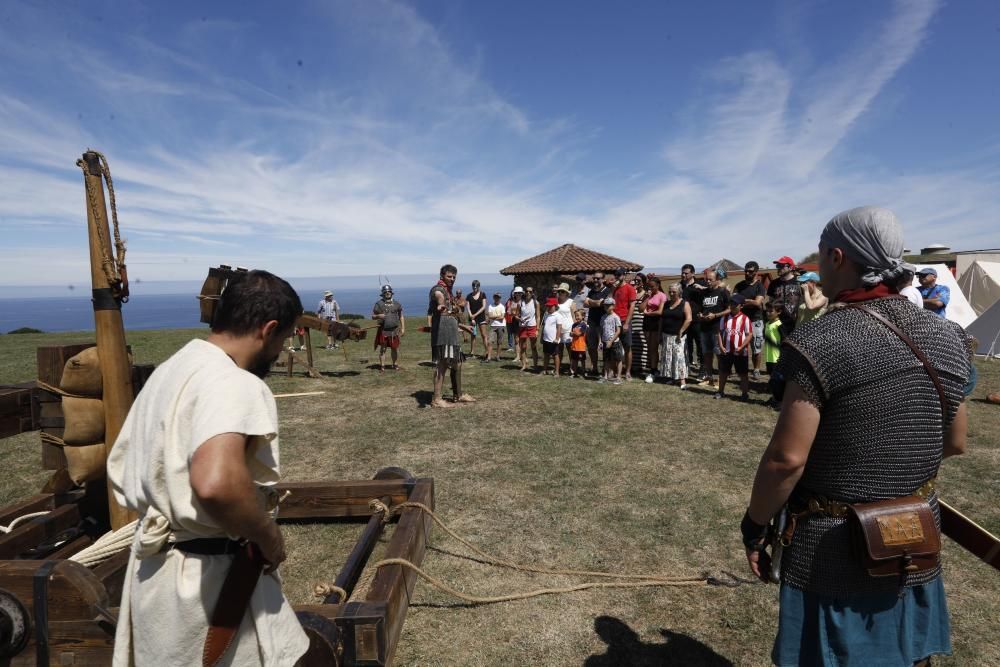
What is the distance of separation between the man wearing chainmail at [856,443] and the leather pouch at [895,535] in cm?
4

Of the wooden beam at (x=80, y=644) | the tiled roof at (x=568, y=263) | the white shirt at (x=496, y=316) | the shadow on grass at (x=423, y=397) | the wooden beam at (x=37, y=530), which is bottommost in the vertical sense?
the shadow on grass at (x=423, y=397)

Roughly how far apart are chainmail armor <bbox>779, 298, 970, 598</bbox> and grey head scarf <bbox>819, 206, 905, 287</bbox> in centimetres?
8

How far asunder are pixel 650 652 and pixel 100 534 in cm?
307

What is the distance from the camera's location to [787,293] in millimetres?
7887

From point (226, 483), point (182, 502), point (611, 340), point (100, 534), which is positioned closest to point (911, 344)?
point (226, 483)

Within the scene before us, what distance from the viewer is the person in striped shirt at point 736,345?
8.02m

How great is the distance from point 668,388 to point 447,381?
4.12 m

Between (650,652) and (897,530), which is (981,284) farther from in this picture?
(897,530)

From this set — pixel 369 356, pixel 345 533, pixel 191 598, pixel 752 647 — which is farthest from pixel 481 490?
pixel 369 356

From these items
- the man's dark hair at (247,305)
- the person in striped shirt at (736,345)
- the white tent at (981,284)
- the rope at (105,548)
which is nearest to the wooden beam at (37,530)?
the rope at (105,548)

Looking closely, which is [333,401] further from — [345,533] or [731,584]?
[731,584]

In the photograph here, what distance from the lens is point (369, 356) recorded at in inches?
544

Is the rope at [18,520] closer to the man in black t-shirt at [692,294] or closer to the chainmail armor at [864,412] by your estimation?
the chainmail armor at [864,412]

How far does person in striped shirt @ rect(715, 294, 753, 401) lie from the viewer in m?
8.02
